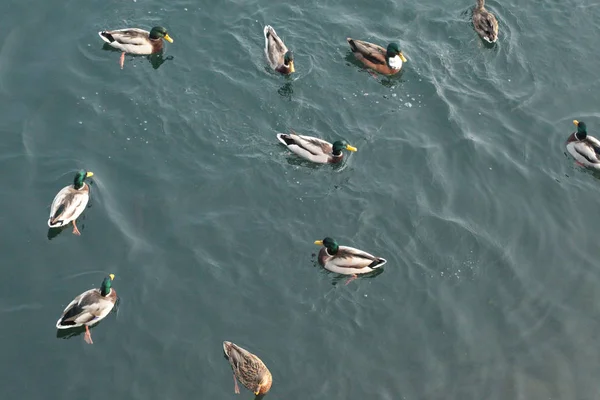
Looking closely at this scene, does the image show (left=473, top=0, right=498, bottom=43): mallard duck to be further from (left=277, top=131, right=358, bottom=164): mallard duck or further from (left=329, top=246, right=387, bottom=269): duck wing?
(left=329, top=246, right=387, bottom=269): duck wing

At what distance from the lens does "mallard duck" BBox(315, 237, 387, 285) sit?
58.6 feet

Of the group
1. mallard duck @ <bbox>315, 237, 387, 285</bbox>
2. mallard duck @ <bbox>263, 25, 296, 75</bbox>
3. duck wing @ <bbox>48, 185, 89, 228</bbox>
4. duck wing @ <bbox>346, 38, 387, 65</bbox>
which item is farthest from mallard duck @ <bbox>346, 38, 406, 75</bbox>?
duck wing @ <bbox>48, 185, 89, 228</bbox>

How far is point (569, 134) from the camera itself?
2214 cm

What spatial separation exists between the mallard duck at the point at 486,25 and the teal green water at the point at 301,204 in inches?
14.8

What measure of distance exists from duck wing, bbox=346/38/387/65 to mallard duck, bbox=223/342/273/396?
32.0 ft

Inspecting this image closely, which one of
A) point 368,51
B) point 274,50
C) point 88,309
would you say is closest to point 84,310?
point 88,309

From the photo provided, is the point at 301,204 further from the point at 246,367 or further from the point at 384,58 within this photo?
the point at 384,58

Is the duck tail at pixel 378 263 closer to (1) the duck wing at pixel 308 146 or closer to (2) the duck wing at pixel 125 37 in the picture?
(1) the duck wing at pixel 308 146

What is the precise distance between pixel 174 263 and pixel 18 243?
3.32m

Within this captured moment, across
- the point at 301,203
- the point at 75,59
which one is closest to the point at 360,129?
the point at 301,203

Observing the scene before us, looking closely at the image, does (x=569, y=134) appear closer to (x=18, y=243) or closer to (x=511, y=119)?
(x=511, y=119)

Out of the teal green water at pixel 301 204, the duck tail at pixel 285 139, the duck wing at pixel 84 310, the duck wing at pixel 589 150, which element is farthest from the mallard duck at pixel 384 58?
the duck wing at pixel 84 310

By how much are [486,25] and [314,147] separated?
7.21m

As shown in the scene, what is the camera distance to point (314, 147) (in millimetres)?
20109
